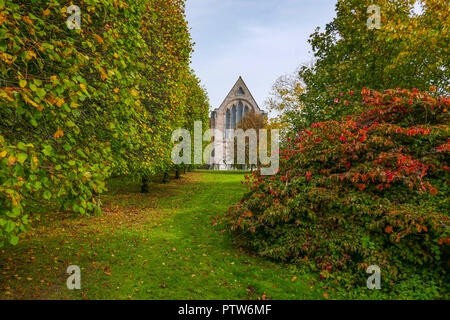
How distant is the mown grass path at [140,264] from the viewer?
4617 mm

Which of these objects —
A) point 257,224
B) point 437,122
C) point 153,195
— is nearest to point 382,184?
point 437,122

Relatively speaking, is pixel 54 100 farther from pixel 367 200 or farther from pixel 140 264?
pixel 367 200

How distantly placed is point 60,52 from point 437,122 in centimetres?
840

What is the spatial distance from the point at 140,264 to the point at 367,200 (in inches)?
214

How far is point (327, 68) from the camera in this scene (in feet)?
40.7

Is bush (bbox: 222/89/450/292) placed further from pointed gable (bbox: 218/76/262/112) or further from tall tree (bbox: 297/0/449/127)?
pointed gable (bbox: 218/76/262/112)

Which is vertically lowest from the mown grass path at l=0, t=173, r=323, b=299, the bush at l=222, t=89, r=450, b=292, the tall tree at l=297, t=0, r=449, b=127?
the mown grass path at l=0, t=173, r=323, b=299

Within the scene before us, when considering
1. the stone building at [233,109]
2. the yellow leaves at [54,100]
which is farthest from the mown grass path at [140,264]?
the stone building at [233,109]

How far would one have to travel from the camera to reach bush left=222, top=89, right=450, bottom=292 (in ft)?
15.5

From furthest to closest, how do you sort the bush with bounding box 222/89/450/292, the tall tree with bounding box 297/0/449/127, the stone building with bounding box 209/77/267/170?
1. the stone building with bounding box 209/77/267/170
2. the tall tree with bounding box 297/0/449/127
3. the bush with bounding box 222/89/450/292

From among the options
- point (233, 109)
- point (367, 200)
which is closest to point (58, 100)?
point (367, 200)

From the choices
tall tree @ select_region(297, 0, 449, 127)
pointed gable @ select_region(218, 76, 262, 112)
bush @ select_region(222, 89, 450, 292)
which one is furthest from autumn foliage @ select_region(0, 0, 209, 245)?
pointed gable @ select_region(218, 76, 262, 112)

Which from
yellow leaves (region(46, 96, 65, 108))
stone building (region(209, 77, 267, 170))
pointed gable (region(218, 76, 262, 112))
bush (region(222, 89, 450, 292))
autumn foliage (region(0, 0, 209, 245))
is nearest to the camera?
autumn foliage (region(0, 0, 209, 245))

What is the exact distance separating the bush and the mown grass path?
766 mm
